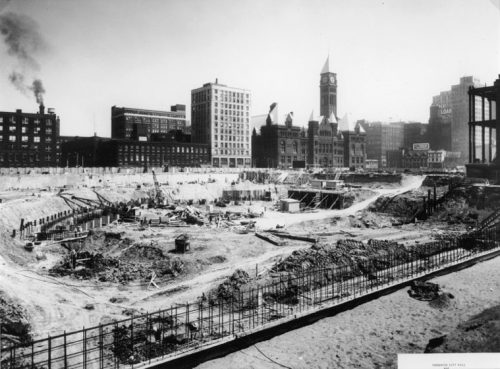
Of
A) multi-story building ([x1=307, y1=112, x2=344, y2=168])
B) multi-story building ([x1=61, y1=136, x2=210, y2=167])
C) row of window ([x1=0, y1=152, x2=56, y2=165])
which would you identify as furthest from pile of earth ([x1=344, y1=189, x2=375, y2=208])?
multi-story building ([x1=307, y1=112, x2=344, y2=168])

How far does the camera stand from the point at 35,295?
23250 mm

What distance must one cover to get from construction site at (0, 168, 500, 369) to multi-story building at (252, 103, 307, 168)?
67.3 m

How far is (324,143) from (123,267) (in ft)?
403

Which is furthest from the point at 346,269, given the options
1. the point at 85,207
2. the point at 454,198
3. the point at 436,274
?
the point at 85,207

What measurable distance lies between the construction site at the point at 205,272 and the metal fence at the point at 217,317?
10 cm

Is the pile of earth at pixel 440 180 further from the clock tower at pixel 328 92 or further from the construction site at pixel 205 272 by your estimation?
the clock tower at pixel 328 92

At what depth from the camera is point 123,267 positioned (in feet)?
103

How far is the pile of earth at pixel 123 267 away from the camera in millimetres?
29703

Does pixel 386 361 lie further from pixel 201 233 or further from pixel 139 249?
pixel 201 233

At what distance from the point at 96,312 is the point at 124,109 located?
148879 mm

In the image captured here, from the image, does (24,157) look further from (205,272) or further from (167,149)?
(205,272)

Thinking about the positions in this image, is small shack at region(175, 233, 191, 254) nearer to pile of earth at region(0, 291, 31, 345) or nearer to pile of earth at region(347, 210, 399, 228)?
pile of earth at region(0, 291, 31, 345)

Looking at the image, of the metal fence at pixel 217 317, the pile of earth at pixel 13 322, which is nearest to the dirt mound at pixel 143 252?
the metal fence at pixel 217 317

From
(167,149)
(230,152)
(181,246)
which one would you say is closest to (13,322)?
(181,246)
